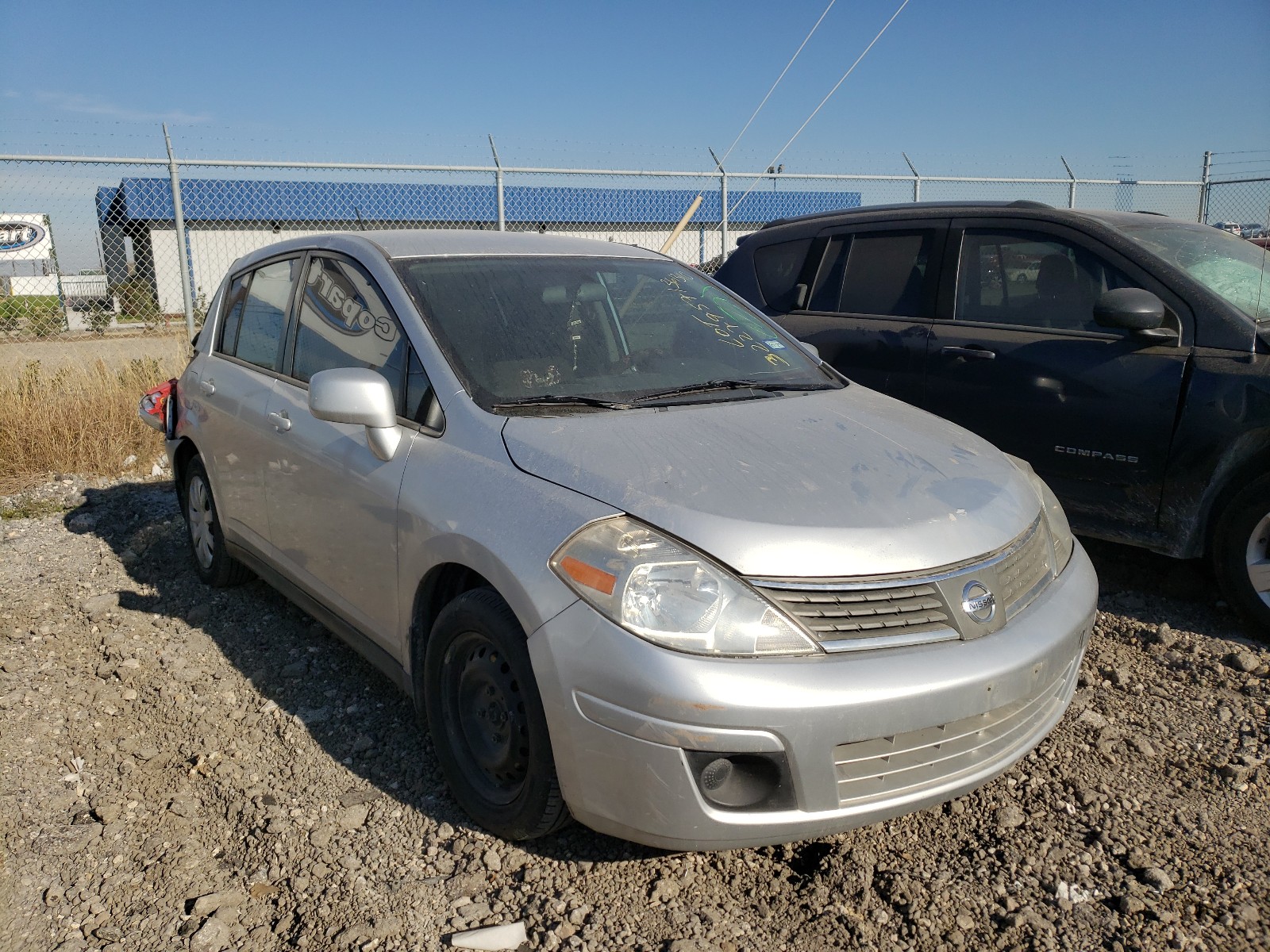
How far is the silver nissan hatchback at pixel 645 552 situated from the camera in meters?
2.20

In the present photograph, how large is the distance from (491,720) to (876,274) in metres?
3.62

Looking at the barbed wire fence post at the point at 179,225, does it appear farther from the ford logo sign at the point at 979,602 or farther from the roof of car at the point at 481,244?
the ford logo sign at the point at 979,602

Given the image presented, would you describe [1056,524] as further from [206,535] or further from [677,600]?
[206,535]

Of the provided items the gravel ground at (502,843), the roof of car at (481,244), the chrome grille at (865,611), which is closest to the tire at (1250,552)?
the gravel ground at (502,843)

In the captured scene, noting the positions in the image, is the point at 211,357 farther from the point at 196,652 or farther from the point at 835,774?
the point at 835,774

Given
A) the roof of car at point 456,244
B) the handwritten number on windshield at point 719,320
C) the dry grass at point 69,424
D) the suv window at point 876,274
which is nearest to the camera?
the roof of car at point 456,244

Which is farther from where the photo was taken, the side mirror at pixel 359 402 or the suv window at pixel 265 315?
the suv window at pixel 265 315

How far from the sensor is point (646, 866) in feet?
8.58

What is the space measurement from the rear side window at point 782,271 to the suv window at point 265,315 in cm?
280

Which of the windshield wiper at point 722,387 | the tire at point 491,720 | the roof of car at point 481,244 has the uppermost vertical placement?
the roof of car at point 481,244

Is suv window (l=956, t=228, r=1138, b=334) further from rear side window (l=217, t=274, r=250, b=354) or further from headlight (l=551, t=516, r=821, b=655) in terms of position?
rear side window (l=217, t=274, r=250, b=354)

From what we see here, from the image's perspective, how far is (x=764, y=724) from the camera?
6.98 ft

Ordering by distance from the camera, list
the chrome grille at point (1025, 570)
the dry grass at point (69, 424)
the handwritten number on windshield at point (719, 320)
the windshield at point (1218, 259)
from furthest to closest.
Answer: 1. the dry grass at point (69, 424)
2. the windshield at point (1218, 259)
3. the handwritten number on windshield at point (719, 320)
4. the chrome grille at point (1025, 570)

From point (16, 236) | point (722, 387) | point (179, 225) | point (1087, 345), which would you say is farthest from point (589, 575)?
point (16, 236)
